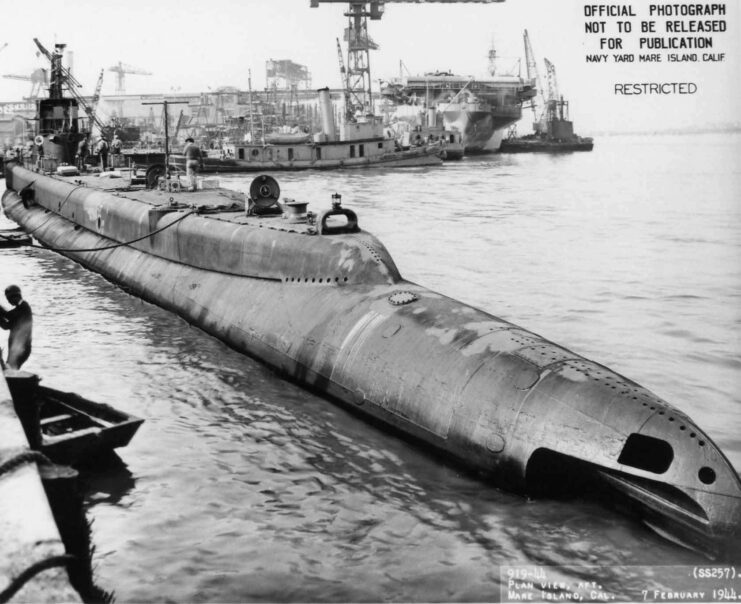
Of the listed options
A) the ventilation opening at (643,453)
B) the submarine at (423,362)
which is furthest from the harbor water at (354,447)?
the ventilation opening at (643,453)

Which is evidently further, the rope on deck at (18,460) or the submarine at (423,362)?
the submarine at (423,362)

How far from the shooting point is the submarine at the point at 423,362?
25.1 feet

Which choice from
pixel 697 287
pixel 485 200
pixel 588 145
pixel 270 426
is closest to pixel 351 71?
pixel 588 145

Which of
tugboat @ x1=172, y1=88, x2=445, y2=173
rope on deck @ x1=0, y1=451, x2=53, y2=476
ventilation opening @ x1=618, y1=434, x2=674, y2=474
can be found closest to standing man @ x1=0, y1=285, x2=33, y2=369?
rope on deck @ x1=0, y1=451, x2=53, y2=476

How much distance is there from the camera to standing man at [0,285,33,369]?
9.46 metres

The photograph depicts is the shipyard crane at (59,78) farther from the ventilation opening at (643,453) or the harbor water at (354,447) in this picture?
the ventilation opening at (643,453)

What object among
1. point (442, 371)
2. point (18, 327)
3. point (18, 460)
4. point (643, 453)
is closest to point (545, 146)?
point (442, 371)

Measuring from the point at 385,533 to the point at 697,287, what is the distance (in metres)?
14.5

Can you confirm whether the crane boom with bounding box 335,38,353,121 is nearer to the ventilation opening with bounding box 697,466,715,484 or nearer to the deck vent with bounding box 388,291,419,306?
the deck vent with bounding box 388,291,419,306

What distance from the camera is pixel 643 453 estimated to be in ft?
25.5

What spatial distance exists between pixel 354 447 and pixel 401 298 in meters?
2.47

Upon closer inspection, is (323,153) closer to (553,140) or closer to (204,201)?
(553,140)

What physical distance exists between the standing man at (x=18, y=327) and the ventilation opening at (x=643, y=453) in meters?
7.04

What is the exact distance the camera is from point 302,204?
1555cm
